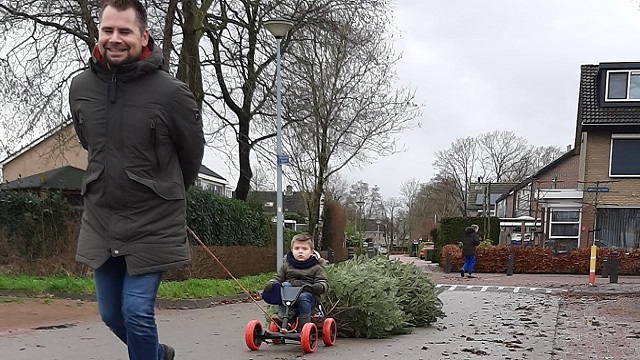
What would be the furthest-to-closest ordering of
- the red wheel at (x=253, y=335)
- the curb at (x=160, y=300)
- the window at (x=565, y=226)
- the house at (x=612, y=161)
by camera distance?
the window at (x=565, y=226) → the house at (x=612, y=161) → the curb at (x=160, y=300) → the red wheel at (x=253, y=335)

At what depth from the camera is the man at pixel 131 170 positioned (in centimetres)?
348

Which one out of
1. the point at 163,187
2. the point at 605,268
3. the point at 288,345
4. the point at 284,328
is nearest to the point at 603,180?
the point at 605,268

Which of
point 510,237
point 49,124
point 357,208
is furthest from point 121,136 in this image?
point 357,208

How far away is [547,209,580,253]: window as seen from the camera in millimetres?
30469

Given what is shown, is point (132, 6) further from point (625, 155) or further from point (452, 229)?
point (452, 229)

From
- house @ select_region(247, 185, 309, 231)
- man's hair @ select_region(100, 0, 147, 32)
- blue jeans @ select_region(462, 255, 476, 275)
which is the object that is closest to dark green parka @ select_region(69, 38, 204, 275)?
man's hair @ select_region(100, 0, 147, 32)

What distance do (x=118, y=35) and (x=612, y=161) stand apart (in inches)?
1140

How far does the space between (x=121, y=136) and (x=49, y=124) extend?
13556mm

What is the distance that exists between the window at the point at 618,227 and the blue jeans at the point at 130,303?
93.2 feet

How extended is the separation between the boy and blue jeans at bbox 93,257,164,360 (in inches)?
136

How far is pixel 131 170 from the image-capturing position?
11.5 ft

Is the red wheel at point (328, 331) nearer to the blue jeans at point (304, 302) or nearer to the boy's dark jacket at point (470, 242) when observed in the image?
the blue jeans at point (304, 302)

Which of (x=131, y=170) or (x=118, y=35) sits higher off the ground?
(x=118, y=35)

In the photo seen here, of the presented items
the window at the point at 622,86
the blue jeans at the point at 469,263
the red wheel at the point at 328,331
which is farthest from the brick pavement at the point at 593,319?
the window at the point at 622,86
